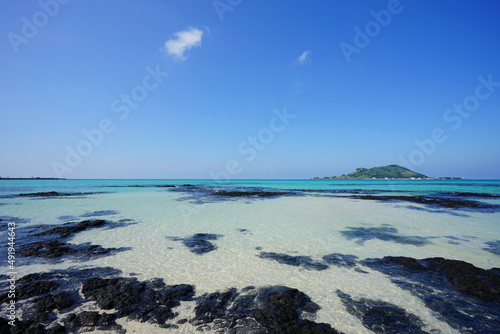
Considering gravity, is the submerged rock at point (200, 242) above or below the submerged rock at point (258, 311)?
above

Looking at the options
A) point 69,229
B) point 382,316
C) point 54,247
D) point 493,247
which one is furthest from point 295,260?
point 69,229

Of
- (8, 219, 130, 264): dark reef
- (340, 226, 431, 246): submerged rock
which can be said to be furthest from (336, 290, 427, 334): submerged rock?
(8, 219, 130, 264): dark reef

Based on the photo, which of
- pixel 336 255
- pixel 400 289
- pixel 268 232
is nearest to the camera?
pixel 400 289

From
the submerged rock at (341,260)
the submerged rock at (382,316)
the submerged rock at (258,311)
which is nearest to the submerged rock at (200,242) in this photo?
the submerged rock at (258,311)

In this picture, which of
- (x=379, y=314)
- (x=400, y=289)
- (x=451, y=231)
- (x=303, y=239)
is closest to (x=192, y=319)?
(x=379, y=314)

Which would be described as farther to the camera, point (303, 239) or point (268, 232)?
point (268, 232)

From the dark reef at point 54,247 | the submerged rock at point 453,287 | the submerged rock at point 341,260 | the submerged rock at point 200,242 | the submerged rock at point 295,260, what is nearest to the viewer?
the submerged rock at point 453,287

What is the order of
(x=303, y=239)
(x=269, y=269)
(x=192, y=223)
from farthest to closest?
(x=192, y=223) < (x=303, y=239) < (x=269, y=269)

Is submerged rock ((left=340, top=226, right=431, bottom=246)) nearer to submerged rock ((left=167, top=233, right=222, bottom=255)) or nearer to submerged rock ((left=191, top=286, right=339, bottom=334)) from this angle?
submerged rock ((left=191, top=286, right=339, bottom=334))

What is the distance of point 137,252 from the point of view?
9344 mm

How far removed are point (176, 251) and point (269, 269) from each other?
4.26m

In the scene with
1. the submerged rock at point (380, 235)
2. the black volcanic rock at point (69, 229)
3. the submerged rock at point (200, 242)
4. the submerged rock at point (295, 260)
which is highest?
the black volcanic rock at point (69, 229)

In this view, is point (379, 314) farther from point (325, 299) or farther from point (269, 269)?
point (269, 269)

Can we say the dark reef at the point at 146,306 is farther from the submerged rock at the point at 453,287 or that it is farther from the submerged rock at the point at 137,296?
the submerged rock at the point at 453,287
